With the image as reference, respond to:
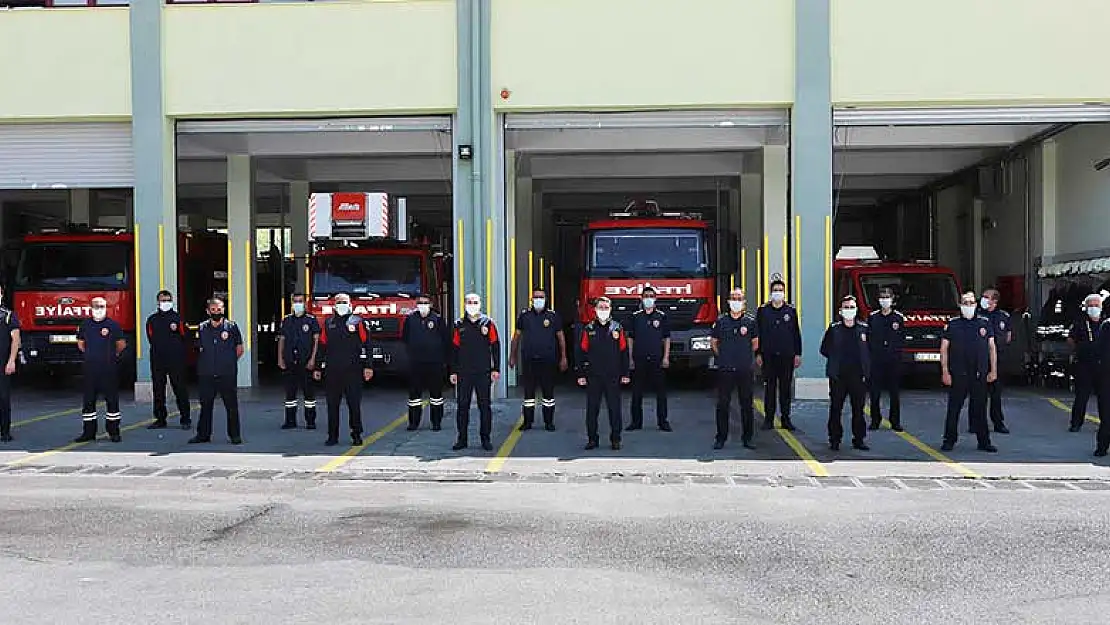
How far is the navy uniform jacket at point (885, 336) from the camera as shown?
44.7ft

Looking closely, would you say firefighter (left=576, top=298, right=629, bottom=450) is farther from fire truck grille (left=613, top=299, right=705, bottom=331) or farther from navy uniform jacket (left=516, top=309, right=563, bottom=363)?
fire truck grille (left=613, top=299, right=705, bottom=331)

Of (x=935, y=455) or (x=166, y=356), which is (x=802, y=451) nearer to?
(x=935, y=455)

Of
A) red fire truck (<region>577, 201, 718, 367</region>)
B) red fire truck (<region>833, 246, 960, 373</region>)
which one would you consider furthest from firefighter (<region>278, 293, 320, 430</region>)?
red fire truck (<region>833, 246, 960, 373</region>)

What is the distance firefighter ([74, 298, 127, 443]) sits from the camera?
13.0 meters

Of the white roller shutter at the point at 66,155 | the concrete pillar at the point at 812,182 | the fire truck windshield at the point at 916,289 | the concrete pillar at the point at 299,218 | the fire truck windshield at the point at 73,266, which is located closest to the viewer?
the concrete pillar at the point at 812,182

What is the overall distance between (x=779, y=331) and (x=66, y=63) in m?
11.4

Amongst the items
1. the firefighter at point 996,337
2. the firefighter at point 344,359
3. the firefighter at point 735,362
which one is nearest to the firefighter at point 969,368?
the firefighter at point 996,337

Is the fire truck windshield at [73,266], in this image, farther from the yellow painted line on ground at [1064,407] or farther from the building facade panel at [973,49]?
the yellow painted line on ground at [1064,407]

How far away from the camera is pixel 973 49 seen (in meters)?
16.2

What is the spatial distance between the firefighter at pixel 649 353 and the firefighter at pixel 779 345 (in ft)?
3.93

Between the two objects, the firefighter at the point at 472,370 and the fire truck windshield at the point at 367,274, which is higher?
the fire truck windshield at the point at 367,274

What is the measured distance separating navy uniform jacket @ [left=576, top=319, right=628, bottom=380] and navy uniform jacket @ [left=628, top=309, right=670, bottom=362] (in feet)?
4.96

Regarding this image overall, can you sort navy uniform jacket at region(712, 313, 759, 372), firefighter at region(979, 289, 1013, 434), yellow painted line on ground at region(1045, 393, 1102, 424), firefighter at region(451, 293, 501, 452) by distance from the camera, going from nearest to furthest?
1. navy uniform jacket at region(712, 313, 759, 372)
2. firefighter at region(451, 293, 501, 452)
3. firefighter at region(979, 289, 1013, 434)
4. yellow painted line on ground at region(1045, 393, 1102, 424)

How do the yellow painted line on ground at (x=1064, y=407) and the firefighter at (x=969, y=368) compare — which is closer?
the firefighter at (x=969, y=368)
